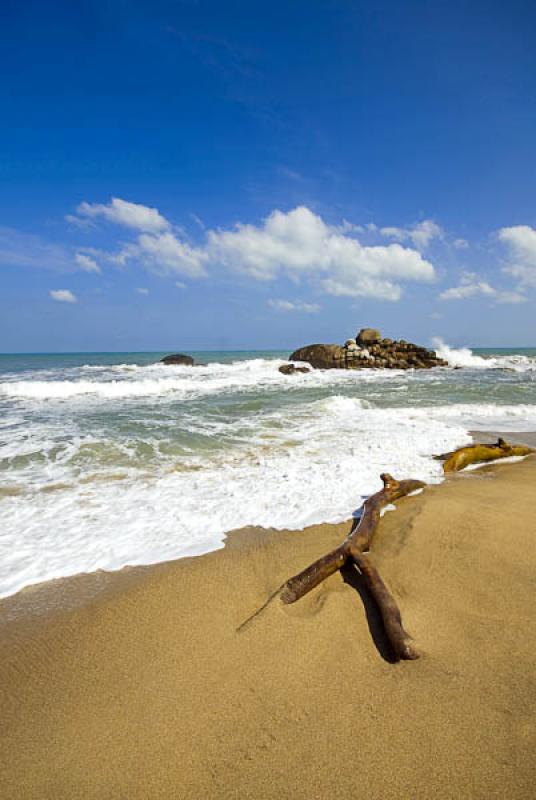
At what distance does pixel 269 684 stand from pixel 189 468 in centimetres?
414

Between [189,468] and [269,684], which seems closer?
[269,684]

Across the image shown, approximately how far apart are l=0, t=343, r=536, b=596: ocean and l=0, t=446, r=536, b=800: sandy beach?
0.63 meters

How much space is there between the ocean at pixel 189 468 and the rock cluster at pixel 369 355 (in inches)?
781

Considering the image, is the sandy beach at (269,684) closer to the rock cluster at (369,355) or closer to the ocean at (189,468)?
the ocean at (189,468)

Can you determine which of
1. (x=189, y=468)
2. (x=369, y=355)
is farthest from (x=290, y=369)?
(x=189, y=468)

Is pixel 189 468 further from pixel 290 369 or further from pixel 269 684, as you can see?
pixel 290 369

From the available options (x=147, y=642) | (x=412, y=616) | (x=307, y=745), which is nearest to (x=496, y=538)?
(x=412, y=616)

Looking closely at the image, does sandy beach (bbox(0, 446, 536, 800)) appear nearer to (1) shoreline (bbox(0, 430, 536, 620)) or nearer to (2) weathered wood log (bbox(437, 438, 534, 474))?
(1) shoreline (bbox(0, 430, 536, 620))

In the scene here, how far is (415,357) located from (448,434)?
91.9ft

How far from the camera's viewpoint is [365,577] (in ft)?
8.95

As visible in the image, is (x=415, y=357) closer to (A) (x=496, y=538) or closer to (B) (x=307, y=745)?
(A) (x=496, y=538)

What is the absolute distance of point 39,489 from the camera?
5039 millimetres

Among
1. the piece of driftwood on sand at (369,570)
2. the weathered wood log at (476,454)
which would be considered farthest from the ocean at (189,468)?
the piece of driftwood on sand at (369,570)

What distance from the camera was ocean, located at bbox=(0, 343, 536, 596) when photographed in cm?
368
